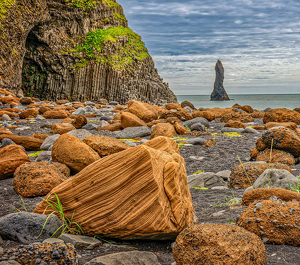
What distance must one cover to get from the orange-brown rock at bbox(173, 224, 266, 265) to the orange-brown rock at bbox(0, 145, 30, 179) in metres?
2.77

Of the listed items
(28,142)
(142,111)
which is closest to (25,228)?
(28,142)

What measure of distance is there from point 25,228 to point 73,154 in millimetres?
1868

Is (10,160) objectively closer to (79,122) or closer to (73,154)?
(73,154)

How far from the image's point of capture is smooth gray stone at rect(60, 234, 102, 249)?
206cm

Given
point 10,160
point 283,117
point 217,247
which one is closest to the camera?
point 217,247

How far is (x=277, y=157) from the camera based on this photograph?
479 cm

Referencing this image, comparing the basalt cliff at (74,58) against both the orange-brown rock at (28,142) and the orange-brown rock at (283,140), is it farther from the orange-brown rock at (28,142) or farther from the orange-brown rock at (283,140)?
the orange-brown rock at (283,140)

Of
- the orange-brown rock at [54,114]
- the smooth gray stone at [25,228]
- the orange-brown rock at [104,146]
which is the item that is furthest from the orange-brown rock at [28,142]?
the orange-brown rock at [54,114]

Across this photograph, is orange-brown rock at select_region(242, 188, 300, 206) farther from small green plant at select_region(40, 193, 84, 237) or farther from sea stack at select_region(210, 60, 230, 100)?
sea stack at select_region(210, 60, 230, 100)

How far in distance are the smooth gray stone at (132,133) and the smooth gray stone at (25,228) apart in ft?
16.0

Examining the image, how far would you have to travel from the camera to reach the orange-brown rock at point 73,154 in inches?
156

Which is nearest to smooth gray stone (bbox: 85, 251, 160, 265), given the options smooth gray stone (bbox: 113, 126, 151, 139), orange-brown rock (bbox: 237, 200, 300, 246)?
orange-brown rock (bbox: 237, 200, 300, 246)

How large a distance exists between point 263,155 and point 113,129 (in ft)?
13.4

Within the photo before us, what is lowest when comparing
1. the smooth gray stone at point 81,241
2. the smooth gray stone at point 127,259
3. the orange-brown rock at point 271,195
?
the smooth gray stone at point 81,241
